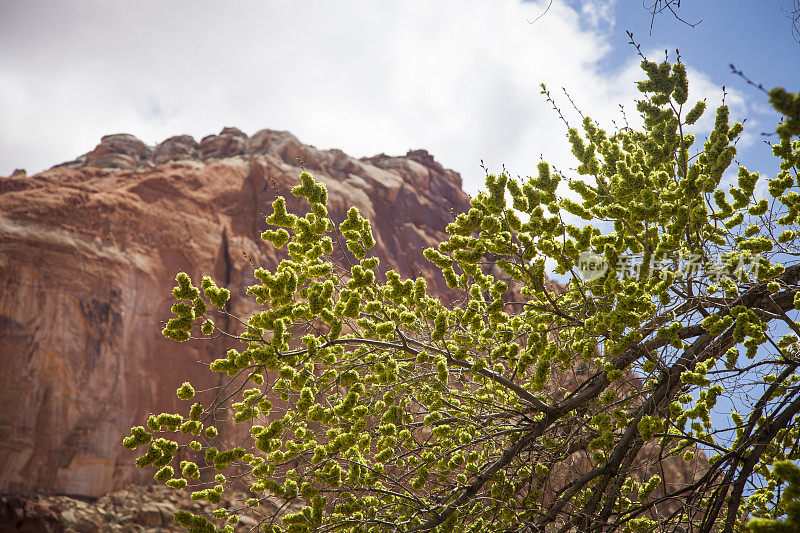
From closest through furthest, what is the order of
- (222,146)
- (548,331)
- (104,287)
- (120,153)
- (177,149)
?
1. (548,331)
2. (104,287)
3. (120,153)
4. (222,146)
5. (177,149)

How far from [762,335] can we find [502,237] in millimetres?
1726

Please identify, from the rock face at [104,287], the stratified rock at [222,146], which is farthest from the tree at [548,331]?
the stratified rock at [222,146]

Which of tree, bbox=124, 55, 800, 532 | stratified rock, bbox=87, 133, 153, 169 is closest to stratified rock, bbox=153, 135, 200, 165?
stratified rock, bbox=87, 133, 153, 169

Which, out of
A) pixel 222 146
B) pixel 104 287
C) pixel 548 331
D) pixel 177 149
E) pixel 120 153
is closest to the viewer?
pixel 548 331

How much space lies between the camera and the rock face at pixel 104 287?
44.2ft

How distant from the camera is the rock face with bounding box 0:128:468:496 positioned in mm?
13469

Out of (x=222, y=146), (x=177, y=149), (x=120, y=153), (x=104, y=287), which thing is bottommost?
(x=104, y=287)

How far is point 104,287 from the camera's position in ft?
49.5

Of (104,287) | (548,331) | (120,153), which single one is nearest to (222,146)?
(120,153)

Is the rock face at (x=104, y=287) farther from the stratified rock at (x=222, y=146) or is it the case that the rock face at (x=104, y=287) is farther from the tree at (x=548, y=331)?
the tree at (x=548, y=331)

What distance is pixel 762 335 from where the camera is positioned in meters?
3.28

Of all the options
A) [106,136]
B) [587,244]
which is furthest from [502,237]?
[106,136]

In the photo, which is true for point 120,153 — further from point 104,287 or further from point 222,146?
point 104,287

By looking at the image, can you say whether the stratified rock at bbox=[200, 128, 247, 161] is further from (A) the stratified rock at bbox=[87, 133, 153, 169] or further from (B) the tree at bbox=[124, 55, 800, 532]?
(B) the tree at bbox=[124, 55, 800, 532]
